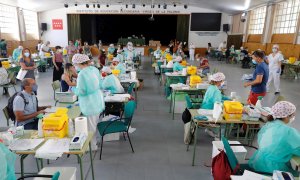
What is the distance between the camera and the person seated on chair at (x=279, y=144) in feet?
7.02

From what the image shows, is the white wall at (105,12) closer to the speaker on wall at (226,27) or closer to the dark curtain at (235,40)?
the speaker on wall at (226,27)

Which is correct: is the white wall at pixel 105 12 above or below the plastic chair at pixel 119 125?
above

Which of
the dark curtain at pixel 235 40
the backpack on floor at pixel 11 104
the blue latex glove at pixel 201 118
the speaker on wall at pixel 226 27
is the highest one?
the speaker on wall at pixel 226 27

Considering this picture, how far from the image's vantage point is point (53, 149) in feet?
7.48

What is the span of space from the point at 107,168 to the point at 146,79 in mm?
6763

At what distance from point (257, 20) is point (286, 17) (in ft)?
11.3

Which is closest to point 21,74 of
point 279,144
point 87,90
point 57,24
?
point 87,90

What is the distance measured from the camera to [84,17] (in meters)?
20.6

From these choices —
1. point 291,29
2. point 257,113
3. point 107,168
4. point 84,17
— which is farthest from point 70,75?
point 84,17

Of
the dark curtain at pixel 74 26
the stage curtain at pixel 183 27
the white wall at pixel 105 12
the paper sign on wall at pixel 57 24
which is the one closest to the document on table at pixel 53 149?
the white wall at pixel 105 12

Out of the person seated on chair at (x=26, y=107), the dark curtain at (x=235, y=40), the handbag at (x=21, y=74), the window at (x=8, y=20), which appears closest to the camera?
the person seated on chair at (x=26, y=107)

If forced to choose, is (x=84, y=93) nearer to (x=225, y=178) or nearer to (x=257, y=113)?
(x=225, y=178)

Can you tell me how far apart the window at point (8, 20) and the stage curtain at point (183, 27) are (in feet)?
42.7

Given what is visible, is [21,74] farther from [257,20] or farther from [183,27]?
[183,27]
